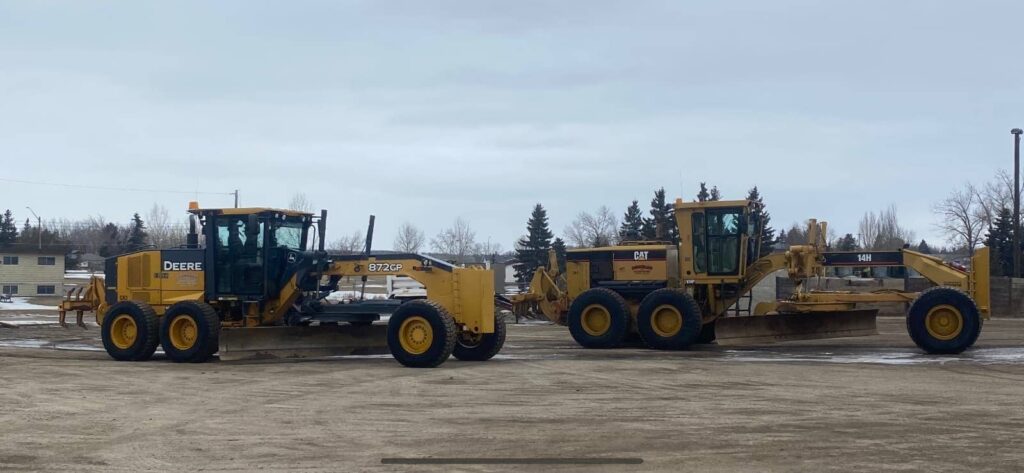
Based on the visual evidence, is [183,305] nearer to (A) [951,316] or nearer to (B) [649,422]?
(B) [649,422]

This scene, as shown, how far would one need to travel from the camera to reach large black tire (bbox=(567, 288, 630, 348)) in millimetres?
22672

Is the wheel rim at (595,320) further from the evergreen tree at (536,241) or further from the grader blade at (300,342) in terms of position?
the evergreen tree at (536,241)

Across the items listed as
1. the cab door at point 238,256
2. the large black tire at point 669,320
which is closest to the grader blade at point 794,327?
the large black tire at point 669,320

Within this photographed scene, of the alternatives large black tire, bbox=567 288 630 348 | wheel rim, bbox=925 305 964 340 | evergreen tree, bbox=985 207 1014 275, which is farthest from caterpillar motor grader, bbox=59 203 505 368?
evergreen tree, bbox=985 207 1014 275

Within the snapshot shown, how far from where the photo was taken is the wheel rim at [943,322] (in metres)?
20.3

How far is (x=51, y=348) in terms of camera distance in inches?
879

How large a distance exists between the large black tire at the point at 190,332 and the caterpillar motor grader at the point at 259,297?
0.06 feet

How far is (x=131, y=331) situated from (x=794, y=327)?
1275 cm

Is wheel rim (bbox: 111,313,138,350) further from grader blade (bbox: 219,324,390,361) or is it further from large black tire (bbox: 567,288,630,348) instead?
large black tire (bbox: 567,288,630,348)

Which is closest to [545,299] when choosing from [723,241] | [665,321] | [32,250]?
[665,321]

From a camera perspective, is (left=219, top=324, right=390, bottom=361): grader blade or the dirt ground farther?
(left=219, top=324, right=390, bottom=361): grader blade

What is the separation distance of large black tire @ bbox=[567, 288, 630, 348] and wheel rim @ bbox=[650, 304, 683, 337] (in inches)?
27.3

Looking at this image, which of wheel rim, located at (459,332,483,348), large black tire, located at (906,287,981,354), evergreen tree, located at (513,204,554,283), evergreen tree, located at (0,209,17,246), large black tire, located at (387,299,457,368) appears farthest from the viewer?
evergreen tree, located at (0,209,17,246)

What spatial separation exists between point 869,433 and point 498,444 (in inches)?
143
